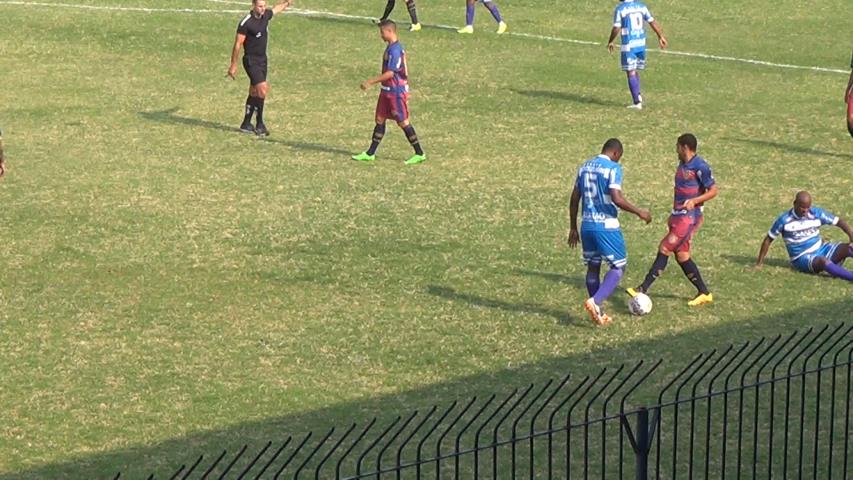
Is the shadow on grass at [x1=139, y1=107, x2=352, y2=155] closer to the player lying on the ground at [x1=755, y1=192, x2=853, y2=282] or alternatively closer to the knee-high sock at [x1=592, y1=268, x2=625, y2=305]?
the player lying on the ground at [x1=755, y1=192, x2=853, y2=282]

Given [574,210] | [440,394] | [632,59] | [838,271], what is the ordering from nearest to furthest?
[440,394], [574,210], [838,271], [632,59]

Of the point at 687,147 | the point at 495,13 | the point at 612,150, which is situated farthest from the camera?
the point at 495,13

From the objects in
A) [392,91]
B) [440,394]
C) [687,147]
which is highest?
[687,147]

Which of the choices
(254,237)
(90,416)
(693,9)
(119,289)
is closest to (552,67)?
(693,9)

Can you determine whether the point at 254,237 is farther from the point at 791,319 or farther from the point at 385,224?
the point at 791,319

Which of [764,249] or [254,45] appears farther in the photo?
[254,45]

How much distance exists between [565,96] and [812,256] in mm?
10752

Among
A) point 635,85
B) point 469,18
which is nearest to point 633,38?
point 635,85

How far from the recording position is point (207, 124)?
82.2 ft

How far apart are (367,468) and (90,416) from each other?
264 centimetres

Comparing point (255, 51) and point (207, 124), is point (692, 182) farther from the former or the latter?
point (207, 124)

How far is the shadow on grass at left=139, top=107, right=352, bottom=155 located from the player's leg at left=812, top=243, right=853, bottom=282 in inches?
323

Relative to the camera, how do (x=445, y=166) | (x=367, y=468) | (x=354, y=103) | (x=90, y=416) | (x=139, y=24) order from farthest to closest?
(x=139, y=24) → (x=354, y=103) → (x=445, y=166) → (x=90, y=416) → (x=367, y=468)

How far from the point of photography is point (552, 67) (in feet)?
97.0
